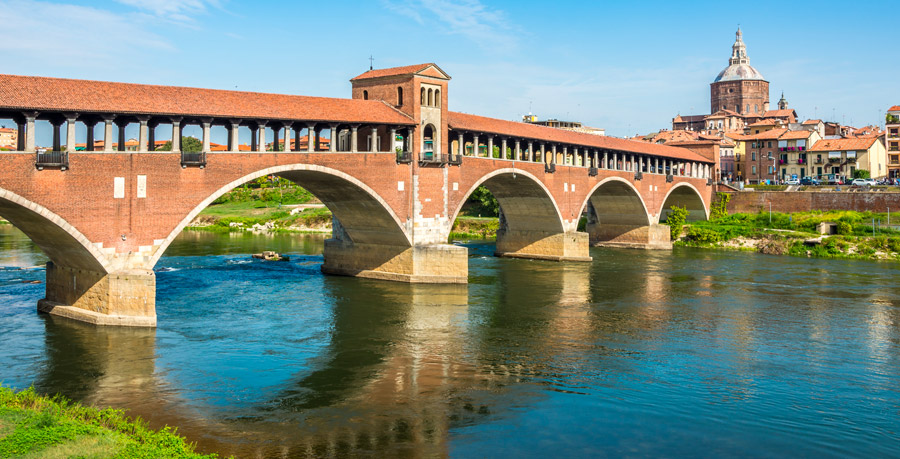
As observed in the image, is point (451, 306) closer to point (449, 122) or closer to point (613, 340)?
point (613, 340)

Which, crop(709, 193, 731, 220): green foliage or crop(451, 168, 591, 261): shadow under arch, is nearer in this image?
crop(451, 168, 591, 261): shadow under arch

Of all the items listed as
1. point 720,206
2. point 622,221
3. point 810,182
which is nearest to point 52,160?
point 622,221

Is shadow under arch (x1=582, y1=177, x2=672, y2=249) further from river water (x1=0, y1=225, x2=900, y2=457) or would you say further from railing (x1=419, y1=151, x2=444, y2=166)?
railing (x1=419, y1=151, x2=444, y2=166)

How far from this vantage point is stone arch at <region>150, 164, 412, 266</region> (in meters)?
36.6

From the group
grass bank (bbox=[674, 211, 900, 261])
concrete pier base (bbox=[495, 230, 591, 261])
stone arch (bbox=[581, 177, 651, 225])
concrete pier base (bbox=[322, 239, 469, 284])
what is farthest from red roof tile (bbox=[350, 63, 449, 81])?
grass bank (bbox=[674, 211, 900, 261])

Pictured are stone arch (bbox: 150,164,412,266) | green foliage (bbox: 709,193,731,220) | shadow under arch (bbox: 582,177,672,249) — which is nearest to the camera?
stone arch (bbox: 150,164,412,266)

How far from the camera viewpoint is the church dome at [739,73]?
13788cm

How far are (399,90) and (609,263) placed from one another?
67.9 ft

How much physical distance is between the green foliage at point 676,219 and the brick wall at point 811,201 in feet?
26.7

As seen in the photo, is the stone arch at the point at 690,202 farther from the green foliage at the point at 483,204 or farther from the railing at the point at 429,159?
the railing at the point at 429,159

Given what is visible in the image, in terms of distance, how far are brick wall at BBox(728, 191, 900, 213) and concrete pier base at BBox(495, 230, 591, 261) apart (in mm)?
29422

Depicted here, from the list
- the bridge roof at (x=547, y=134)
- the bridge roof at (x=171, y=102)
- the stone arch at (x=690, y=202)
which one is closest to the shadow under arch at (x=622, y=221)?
the bridge roof at (x=547, y=134)

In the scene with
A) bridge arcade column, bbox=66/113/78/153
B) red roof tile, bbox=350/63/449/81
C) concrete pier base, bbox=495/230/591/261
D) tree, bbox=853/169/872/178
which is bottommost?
concrete pier base, bbox=495/230/591/261

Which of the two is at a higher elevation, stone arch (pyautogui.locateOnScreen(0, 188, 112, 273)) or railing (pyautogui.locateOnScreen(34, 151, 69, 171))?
railing (pyautogui.locateOnScreen(34, 151, 69, 171))
